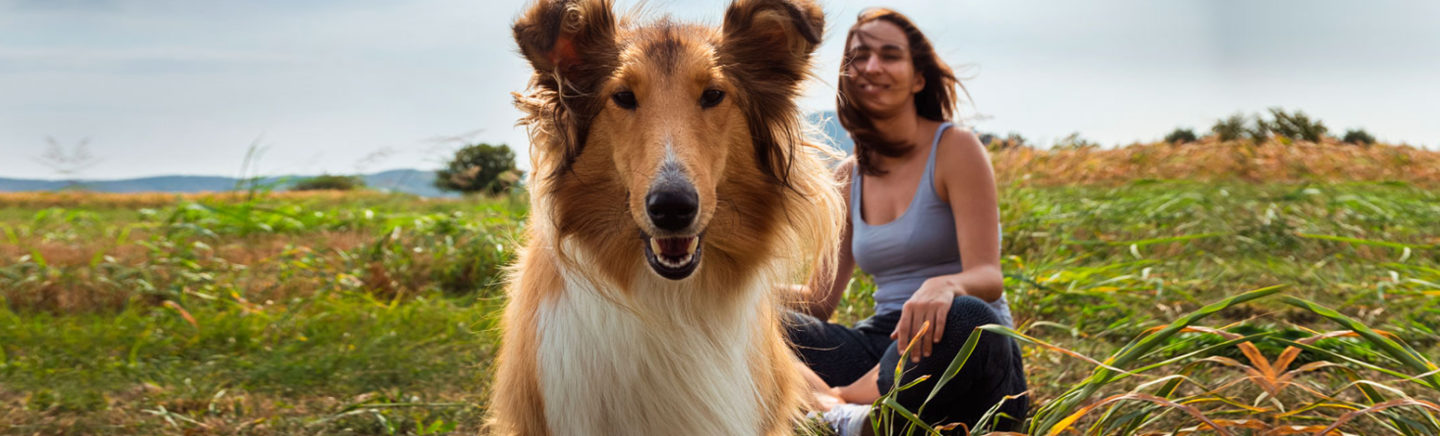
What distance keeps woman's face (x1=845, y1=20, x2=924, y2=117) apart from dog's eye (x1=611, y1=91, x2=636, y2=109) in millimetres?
1306

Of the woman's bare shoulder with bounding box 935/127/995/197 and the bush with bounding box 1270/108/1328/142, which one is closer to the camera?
the woman's bare shoulder with bounding box 935/127/995/197

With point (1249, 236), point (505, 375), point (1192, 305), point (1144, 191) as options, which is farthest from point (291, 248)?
point (1144, 191)

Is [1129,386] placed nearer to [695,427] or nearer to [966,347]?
[966,347]

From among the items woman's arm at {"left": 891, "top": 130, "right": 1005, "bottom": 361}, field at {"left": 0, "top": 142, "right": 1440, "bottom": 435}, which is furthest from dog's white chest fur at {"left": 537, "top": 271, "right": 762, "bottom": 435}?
field at {"left": 0, "top": 142, "right": 1440, "bottom": 435}

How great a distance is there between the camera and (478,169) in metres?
7.27

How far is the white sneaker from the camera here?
304 cm

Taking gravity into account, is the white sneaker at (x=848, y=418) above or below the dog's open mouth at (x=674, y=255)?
below

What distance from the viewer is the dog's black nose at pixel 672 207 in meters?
2.22

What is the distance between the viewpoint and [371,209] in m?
8.36

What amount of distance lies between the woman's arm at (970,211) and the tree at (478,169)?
4.36 meters

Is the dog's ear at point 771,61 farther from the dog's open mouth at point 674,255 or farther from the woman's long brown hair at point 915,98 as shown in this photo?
the woman's long brown hair at point 915,98

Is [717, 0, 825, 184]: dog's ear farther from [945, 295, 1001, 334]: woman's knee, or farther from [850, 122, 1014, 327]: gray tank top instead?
[850, 122, 1014, 327]: gray tank top

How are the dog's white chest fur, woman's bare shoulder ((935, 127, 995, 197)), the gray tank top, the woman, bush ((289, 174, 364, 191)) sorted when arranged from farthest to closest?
bush ((289, 174, 364, 191)) < the gray tank top < woman's bare shoulder ((935, 127, 995, 197)) < the woman < the dog's white chest fur

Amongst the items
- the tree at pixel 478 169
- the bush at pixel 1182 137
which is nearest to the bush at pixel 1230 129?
the bush at pixel 1182 137
